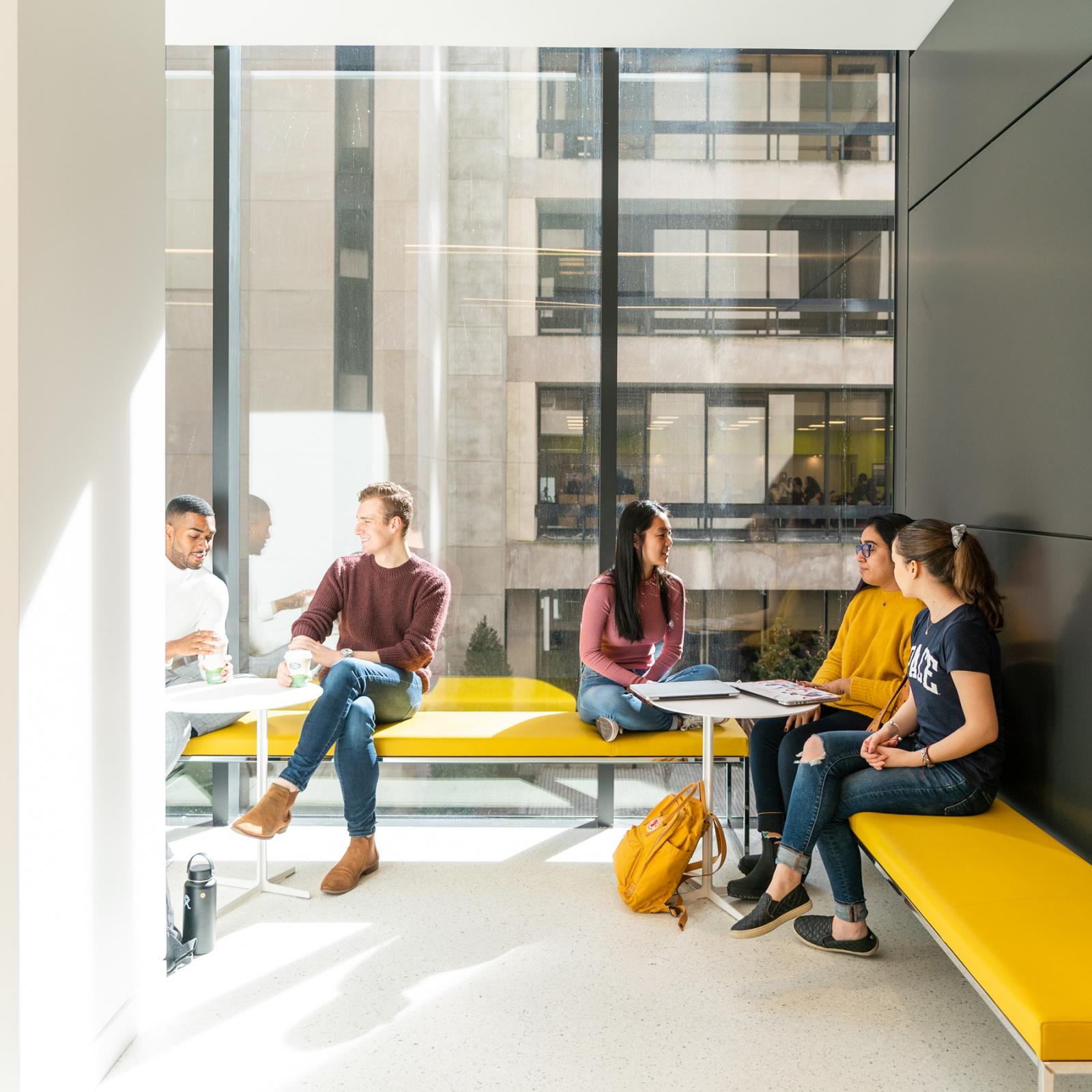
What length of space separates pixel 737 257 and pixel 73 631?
3.30 meters

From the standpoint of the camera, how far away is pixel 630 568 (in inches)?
154

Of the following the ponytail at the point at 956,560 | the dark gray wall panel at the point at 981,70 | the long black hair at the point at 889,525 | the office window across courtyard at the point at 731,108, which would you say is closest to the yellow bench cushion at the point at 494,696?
the long black hair at the point at 889,525

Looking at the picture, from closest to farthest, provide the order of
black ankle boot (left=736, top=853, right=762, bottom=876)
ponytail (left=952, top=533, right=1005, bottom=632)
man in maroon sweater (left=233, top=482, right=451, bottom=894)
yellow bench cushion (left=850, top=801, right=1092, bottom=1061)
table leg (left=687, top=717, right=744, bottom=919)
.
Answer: yellow bench cushion (left=850, top=801, right=1092, bottom=1061)
ponytail (left=952, top=533, right=1005, bottom=632)
table leg (left=687, top=717, right=744, bottom=919)
man in maroon sweater (left=233, top=482, right=451, bottom=894)
black ankle boot (left=736, top=853, right=762, bottom=876)

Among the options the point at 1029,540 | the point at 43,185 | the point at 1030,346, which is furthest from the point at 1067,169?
the point at 43,185

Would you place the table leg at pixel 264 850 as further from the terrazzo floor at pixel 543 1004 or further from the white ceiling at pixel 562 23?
the white ceiling at pixel 562 23

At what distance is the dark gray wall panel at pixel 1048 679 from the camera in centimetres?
279

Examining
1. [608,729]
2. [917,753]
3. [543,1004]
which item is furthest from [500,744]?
[917,753]

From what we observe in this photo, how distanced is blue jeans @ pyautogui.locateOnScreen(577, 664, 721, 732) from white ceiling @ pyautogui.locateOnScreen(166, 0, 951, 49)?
2.71m

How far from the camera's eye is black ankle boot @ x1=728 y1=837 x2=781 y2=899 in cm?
340

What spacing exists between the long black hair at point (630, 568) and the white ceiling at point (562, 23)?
203cm

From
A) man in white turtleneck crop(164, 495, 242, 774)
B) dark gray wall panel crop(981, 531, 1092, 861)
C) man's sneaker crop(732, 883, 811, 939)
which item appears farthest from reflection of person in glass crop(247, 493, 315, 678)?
dark gray wall panel crop(981, 531, 1092, 861)

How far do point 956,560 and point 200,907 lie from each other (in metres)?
2.59

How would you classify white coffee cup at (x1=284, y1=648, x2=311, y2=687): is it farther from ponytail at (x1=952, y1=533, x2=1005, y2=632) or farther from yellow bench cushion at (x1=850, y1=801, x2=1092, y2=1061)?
ponytail at (x1=952, y1=533, x2=1005, y2=632)

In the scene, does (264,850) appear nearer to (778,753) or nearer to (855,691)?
(778,753)
